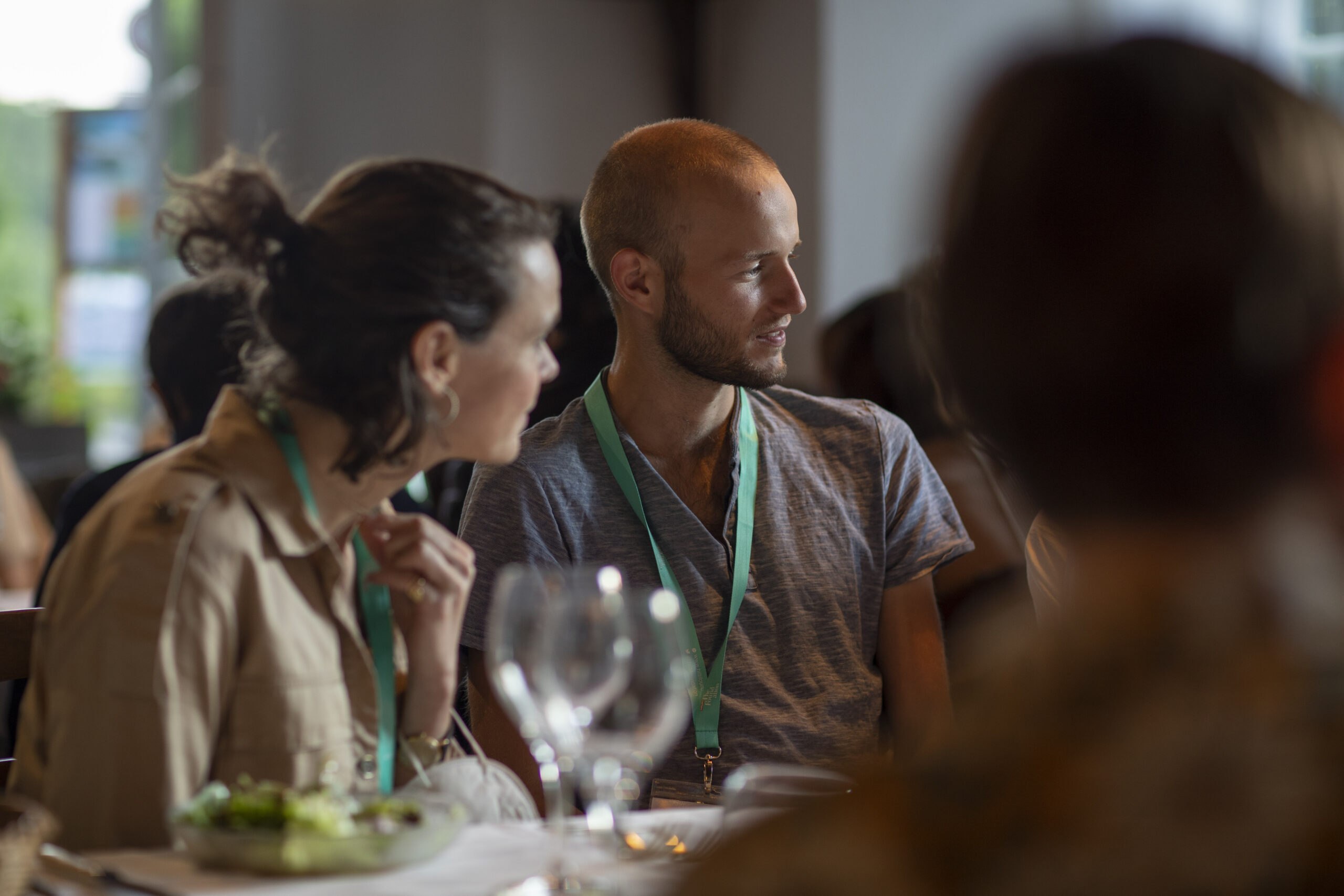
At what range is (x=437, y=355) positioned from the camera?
4.92ft

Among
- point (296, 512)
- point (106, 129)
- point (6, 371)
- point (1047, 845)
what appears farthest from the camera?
point (106, 129)

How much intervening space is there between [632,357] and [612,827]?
3.57 ft

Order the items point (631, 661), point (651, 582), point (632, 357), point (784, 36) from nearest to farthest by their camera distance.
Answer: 1. point (631, 661)
2. point (651, 582)
3. point (632, 357)
4. point (784, 36)

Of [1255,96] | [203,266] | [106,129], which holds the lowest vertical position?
[106,129]

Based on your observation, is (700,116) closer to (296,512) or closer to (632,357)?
(632,357)

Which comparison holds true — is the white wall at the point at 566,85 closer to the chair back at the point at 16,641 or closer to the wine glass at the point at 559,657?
the chair back at the point at 16,641

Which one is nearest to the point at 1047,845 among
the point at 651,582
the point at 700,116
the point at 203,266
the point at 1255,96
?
the point at 1255,96

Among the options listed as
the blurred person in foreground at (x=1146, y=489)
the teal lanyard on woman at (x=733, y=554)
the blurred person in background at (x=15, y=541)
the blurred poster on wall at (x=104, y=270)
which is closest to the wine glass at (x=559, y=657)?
the blurred person in foreground at (x=1146, y=489)

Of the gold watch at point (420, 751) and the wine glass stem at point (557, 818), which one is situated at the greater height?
the wine glass stem at point (557, 818)

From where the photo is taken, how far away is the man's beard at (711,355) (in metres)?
2.11

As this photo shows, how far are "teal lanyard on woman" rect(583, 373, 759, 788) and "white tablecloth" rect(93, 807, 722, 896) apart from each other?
25.7 inches

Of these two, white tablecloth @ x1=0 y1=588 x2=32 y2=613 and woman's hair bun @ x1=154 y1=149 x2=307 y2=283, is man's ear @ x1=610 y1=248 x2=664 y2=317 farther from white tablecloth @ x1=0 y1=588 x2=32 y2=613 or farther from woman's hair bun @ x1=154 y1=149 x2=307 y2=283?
white tablecloth @ x1=0 y1=588 x2=32 y2=613

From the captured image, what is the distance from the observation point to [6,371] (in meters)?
8.27

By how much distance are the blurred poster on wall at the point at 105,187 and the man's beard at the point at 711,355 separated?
8833 mm
